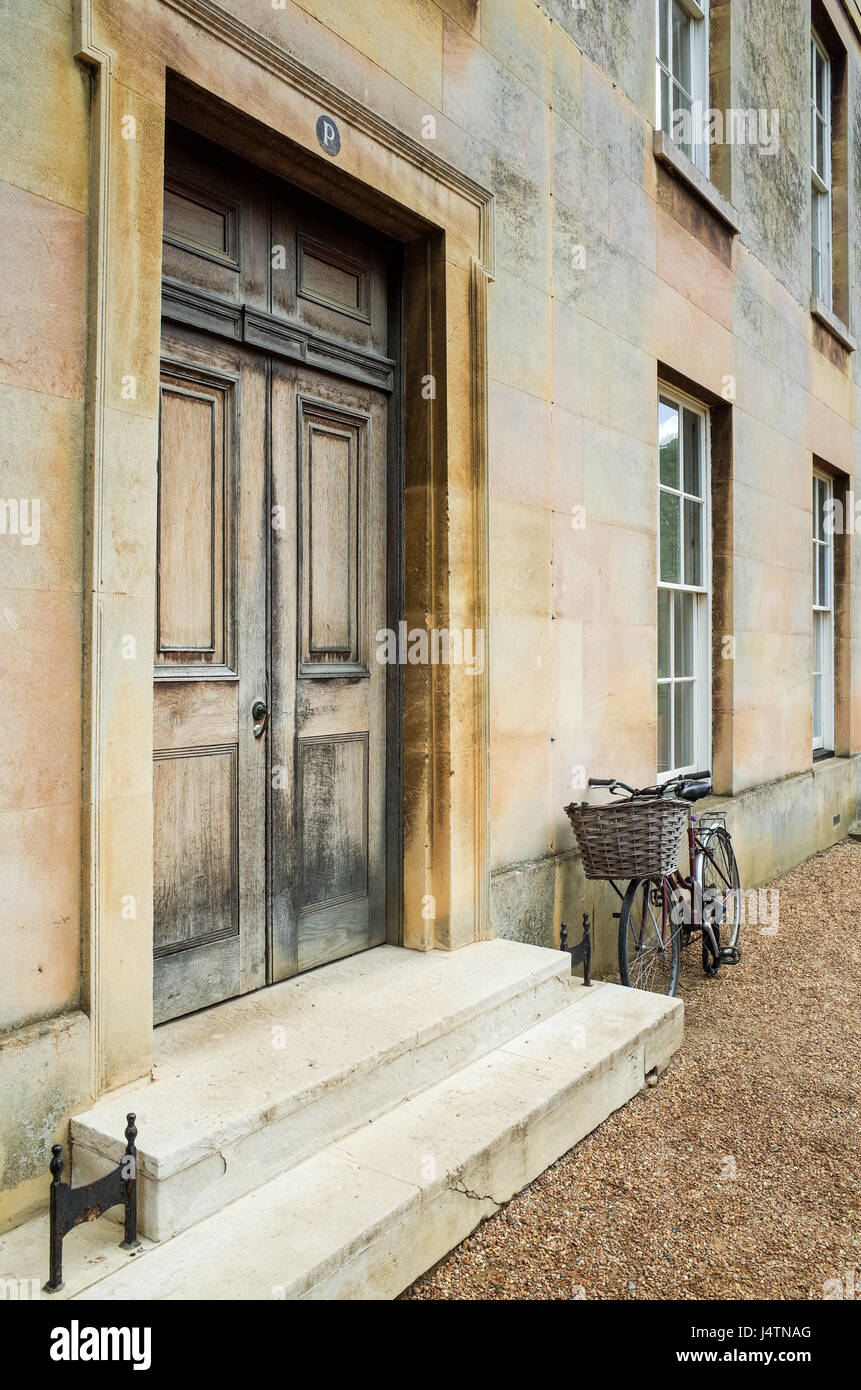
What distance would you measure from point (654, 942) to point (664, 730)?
5.49 ft

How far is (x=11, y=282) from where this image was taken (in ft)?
8.27

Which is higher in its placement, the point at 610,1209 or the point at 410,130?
the point at 410,130

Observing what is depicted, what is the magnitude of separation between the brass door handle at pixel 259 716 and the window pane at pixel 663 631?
3.62m

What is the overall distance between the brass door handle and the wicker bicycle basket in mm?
1616

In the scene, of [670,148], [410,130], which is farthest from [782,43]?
[410,130]

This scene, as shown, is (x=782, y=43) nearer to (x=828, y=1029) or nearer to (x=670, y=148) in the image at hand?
(x=670, y=148)

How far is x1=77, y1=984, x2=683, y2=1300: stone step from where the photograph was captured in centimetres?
224

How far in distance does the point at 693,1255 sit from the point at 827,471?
851 cm

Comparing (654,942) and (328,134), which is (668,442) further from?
(328,134)

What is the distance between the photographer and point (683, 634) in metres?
6.87

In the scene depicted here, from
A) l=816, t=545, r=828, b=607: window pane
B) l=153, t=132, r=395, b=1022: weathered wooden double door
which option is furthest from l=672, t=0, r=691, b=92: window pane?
l=816, t=545, r=828, b=607: window pane

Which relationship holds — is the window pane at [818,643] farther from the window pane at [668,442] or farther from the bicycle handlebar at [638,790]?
the bicycle handlebar at [638,790]

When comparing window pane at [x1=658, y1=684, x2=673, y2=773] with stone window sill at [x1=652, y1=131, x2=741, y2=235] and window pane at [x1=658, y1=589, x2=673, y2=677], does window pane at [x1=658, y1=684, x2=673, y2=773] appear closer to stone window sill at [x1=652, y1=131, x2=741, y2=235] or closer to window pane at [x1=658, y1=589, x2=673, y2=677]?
window pane at [x1=658, y1=589, x2=673, y2=677]

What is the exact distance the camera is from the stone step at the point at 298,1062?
2.47m
